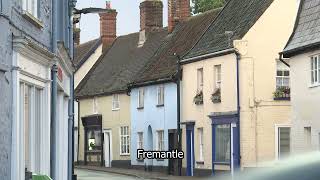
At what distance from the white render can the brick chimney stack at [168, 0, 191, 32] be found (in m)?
19.9

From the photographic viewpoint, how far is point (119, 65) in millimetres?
56844

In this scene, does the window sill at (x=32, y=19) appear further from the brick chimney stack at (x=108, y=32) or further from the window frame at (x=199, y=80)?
the brick chimney stack at (x=108, y=32)

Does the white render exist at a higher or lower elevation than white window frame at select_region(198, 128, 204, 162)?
higher

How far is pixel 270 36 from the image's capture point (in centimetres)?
3675

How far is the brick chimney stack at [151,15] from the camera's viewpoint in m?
52.7

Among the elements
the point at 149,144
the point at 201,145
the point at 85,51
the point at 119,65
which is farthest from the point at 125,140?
the point at 85,51

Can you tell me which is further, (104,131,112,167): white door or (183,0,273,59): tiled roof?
(104,131,112,167): white door

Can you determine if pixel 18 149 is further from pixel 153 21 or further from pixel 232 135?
pixel 153 21

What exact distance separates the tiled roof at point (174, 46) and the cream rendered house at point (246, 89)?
5.12m

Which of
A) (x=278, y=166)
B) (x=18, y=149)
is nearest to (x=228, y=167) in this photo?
(x=18, y=149)

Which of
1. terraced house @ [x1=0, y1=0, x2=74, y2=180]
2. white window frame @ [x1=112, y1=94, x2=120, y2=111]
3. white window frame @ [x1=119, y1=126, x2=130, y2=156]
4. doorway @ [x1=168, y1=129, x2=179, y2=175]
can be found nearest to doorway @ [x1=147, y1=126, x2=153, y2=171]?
doorway @ [x1=168, y1=129, x2=179, y2=175]

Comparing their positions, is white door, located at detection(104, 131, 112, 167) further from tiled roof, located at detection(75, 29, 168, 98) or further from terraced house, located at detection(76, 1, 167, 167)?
tiled roof, located at detection(75, 29, 168, 98)

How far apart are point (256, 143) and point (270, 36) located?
523 cm

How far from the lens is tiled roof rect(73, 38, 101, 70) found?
205ft
